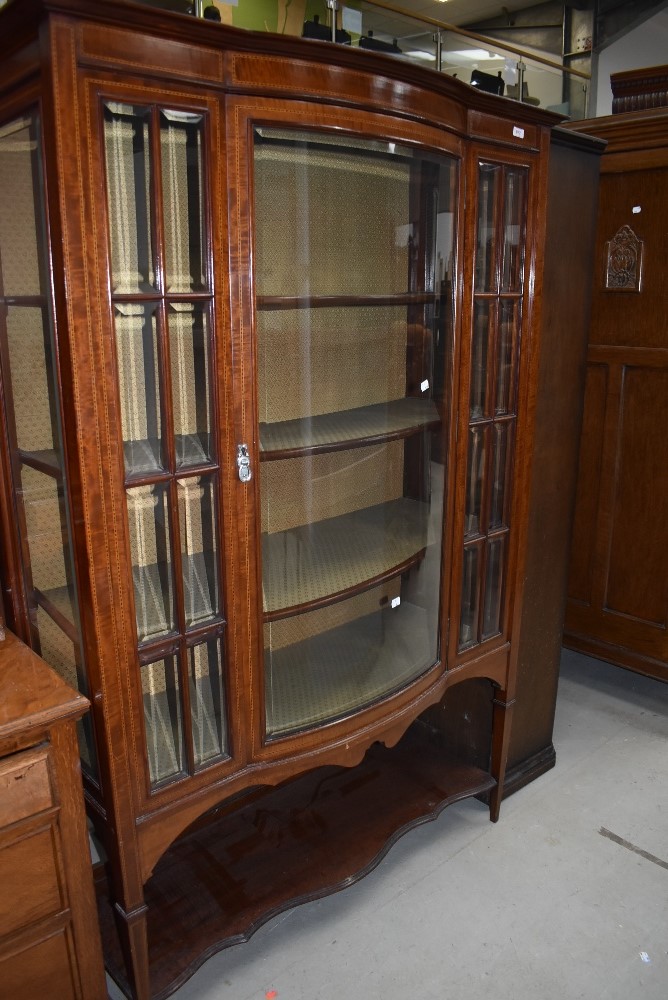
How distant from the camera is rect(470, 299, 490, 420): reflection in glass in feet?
5.29

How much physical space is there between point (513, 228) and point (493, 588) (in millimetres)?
817

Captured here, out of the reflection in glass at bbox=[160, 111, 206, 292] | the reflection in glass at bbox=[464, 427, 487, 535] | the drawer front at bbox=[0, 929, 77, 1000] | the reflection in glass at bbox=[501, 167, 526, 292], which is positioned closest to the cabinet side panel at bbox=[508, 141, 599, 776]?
the reflection in glass at bbox=[501, 167, 526, 292]

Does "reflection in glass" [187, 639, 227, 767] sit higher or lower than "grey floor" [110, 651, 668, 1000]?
higher

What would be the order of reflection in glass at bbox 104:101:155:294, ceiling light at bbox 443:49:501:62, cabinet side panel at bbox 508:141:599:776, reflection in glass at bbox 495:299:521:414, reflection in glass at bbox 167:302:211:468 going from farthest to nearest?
ceiling light at bbox 443:49:501:62
cabinet side panel at bbox 508:141:599:776
reflection in glass at bbox 495:299:521:414
reflection in glass at bbox 167:302:211:468
reflection in glass at bbox 104:101:155:294

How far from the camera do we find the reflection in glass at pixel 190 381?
1171 mm

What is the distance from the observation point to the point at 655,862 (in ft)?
6.15

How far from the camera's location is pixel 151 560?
1219 mm

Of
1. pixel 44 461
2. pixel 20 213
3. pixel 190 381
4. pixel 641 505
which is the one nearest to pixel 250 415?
pixel 190 381

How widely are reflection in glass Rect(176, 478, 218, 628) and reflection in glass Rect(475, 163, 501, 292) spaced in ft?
2.43

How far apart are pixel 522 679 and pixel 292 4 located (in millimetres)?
2315

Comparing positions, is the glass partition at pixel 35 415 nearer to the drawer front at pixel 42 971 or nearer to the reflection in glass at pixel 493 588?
the drawer front at pixel 42 971

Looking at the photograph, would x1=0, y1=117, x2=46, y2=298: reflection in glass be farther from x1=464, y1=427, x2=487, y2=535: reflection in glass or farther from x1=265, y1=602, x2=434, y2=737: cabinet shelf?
x1=464, y1=427, x2=487, y2=535: reflection in glass

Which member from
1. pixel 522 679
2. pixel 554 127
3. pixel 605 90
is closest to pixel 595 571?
pixel 522 679

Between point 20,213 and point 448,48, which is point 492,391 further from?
point 448,48
